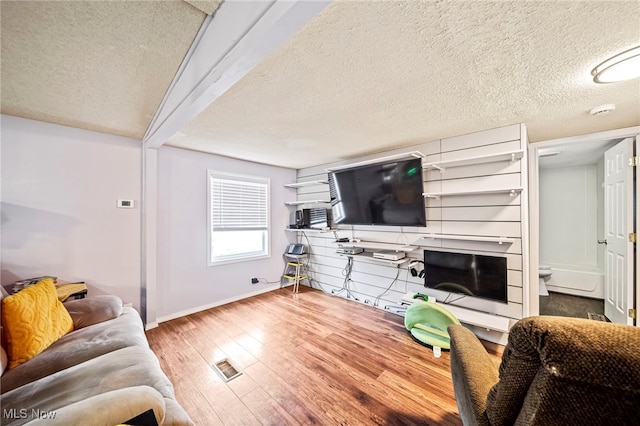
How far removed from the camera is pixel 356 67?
4.49 feet

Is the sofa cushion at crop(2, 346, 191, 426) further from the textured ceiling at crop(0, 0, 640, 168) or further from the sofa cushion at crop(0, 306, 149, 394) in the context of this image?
the textured ceiling at crop(0, 0, 640, 168)

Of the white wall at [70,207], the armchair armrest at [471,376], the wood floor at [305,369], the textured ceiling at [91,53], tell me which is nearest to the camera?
the armchair armrest at [471,376]

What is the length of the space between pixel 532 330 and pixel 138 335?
226 cm

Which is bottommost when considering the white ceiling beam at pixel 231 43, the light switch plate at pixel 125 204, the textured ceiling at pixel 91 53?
the light switch plate at pixel 125 204

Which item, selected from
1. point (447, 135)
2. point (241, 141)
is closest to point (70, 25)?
point (241, 141)

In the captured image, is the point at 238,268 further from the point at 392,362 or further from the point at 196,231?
the point at 392,362

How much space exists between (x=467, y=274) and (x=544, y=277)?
8.48ft

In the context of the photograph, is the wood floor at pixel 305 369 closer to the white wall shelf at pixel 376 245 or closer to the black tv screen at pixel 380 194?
the white wall shelf at pixel 376 245

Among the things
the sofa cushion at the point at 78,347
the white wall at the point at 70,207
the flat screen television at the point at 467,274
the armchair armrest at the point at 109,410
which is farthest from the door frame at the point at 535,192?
the white wall at the point at 70,207

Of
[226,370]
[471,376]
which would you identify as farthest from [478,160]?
[226,370]

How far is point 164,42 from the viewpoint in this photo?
47.4 inches

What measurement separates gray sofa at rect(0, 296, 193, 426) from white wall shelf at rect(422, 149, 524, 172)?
291 centimetres

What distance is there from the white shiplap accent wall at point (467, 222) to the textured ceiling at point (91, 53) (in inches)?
104

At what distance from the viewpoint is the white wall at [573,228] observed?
11.8ft
